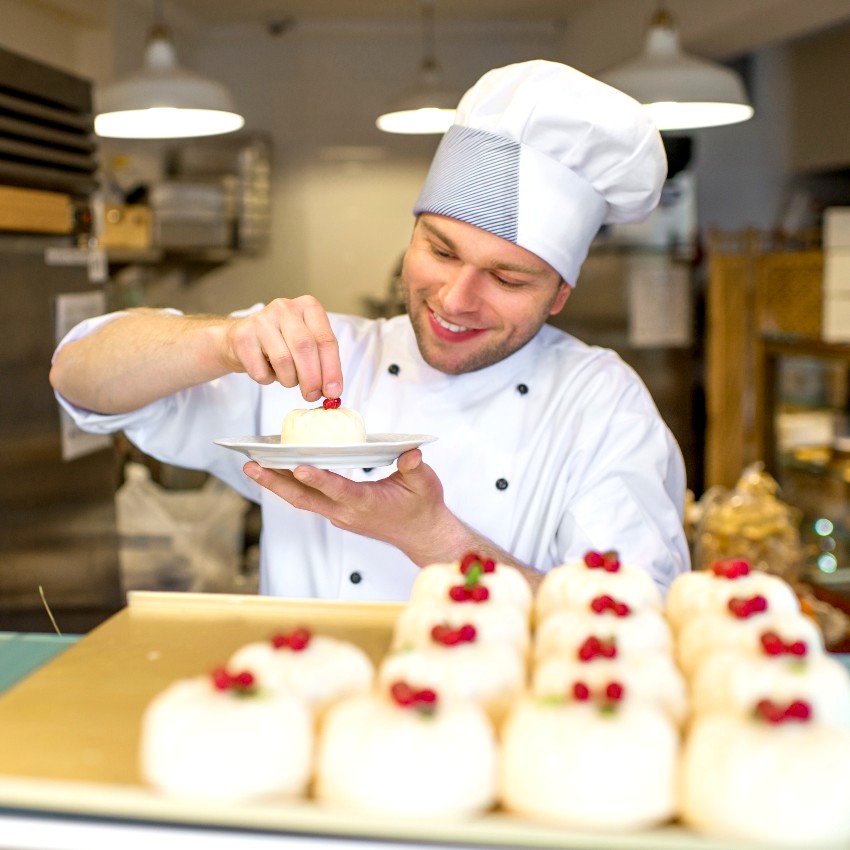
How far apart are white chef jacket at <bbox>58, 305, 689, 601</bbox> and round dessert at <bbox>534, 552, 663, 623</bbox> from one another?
651 millimetres

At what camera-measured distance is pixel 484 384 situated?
6.07 ft

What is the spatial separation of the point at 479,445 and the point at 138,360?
1.82 feet

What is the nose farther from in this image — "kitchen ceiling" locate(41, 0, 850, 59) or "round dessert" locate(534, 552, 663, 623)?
"kitchen ceiling" locate(41, 0, 850, 59)

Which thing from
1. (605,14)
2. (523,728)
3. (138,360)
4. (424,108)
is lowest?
(523,728)

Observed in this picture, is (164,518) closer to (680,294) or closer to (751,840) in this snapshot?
(680,294)

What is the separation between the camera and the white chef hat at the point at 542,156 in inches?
64.3

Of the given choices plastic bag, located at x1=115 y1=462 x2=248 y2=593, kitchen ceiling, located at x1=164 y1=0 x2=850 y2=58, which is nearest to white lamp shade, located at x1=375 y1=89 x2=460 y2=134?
kitchen ceiling, located at x1=164 y1=0 x2=850 y2=58

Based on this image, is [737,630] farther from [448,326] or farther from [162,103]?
[162,103]

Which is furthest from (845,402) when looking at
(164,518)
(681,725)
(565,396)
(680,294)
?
(681,725)

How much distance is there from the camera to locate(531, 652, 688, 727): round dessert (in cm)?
74

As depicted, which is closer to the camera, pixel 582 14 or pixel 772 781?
pixel 772 781

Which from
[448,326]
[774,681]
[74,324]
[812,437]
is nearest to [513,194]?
[448,326]

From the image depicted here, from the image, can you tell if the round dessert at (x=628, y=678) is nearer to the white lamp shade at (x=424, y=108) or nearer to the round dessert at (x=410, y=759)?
the round dessert at (x=410, y=759)

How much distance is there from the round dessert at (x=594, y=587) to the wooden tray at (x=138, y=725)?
16 centimetres
